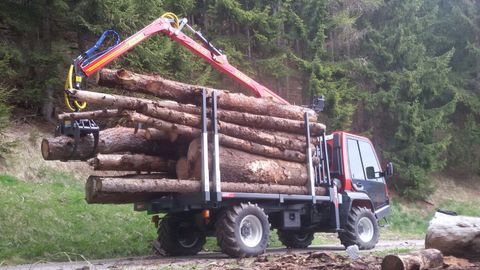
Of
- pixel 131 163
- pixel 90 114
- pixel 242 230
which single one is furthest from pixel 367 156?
pixel 90 114

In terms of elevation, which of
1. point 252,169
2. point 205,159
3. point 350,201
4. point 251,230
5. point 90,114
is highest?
point 90,114

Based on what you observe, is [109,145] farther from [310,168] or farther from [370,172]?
[370,172]

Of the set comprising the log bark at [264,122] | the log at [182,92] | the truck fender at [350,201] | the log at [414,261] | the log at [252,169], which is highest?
the log at [182,92]

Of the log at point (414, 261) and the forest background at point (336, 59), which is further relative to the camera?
the forest background at point (336, 59)

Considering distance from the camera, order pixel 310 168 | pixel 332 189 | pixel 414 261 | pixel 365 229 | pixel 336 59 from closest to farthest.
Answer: pixel 414 261 < pixel 310 168 < pixel 332 189 < pixel 365 229 < pixel 336 59

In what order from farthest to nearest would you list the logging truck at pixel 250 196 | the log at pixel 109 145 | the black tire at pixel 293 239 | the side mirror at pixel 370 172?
1. the black tire at pixel 293 239
2. the side mirror at pixel 370 172
3. the logging truck at pixel 250 196
4. the log at pixel 109 145

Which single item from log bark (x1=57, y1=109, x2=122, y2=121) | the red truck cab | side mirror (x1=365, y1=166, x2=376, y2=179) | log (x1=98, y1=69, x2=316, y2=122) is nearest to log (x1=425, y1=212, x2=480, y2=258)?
the red truck cab

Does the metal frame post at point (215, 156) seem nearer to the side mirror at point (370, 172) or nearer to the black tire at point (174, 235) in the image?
the black tire at point (174, 235)

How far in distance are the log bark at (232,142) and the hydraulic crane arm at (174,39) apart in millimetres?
1412

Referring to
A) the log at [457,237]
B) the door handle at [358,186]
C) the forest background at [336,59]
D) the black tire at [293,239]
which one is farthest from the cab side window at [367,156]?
the forest background at [336,59]

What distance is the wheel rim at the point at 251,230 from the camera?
8.80 metres

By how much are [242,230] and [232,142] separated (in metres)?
1.52

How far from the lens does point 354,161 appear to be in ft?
38.2

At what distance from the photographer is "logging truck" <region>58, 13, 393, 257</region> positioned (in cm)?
850
